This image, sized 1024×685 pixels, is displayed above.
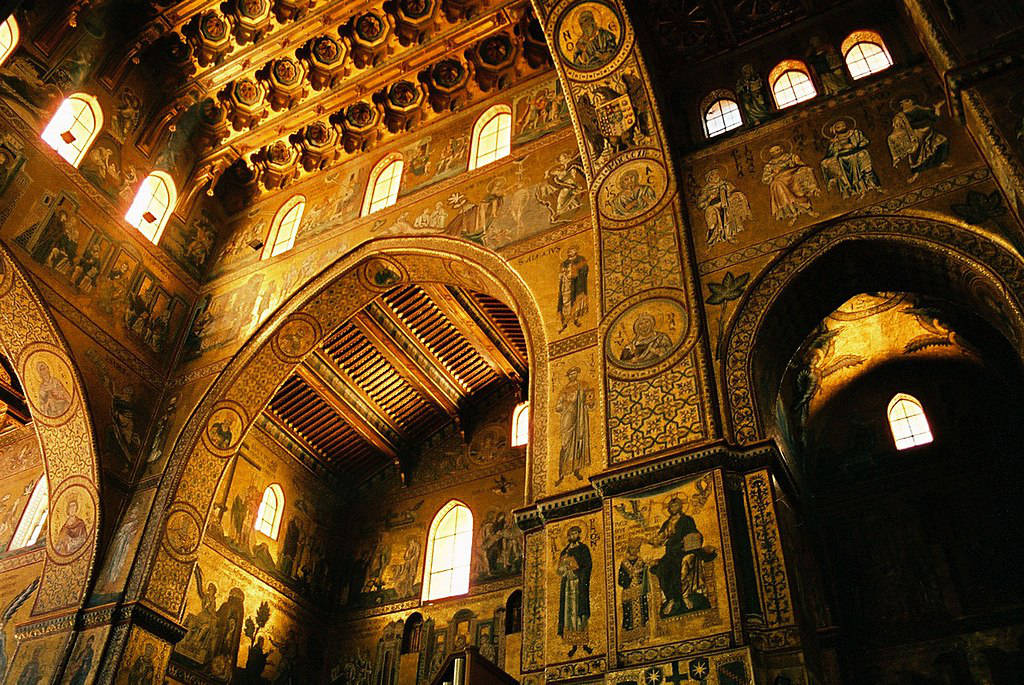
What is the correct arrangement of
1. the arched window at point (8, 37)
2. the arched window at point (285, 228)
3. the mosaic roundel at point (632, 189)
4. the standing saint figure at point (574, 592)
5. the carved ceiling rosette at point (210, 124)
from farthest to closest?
the carved ceiling rosette at point (210, 124), the arched window at point (285, 228), the arched window at point (8, 37), the mosaic roundel at point (632, 189), the standing saint figure at point (574, 592)

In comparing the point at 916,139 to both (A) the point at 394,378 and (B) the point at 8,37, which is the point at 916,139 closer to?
(A) the point at 394,378

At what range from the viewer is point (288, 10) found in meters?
13.0

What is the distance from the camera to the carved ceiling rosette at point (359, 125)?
1360cm

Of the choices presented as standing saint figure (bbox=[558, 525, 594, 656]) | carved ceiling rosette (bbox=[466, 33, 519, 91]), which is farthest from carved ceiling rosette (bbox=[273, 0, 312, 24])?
standing saint figure (bbox=[558, 525, 594, 656])

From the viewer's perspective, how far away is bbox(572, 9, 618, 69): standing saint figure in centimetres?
1036

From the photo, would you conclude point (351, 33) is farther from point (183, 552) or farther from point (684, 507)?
point (684, 507)

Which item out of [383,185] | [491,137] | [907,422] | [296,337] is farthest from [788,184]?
[296,337]

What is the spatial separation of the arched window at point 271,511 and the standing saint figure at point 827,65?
10905mm

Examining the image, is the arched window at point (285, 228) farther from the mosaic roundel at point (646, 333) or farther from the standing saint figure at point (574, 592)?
the standing saint figure at point (574, 592)

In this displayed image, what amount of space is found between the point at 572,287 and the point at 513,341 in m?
5.32

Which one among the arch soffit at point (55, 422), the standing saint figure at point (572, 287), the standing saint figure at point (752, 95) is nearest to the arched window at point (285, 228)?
the arch soffit at point (55, 422)

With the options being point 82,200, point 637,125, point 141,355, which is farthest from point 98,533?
point 637,125

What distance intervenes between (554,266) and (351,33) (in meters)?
5.96

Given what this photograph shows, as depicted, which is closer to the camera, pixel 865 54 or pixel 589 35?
pixel 865 54
